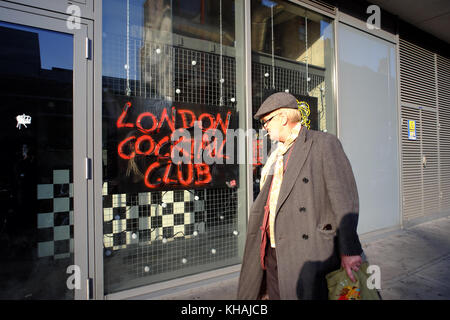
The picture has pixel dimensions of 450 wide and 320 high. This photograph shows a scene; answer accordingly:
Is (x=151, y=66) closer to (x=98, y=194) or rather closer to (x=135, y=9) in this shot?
(x=135, y=9)

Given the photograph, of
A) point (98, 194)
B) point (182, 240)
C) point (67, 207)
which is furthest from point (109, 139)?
point (182, 240)

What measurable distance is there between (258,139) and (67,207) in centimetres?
253

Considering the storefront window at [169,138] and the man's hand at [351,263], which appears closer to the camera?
the man's hand at [351,263]

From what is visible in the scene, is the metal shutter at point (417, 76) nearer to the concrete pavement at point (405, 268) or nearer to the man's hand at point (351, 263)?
the concrete pavement at point (405, 268)

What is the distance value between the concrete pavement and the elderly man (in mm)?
1299

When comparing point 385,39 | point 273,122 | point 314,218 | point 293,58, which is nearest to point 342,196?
point 314,218

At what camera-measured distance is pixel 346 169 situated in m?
1.75

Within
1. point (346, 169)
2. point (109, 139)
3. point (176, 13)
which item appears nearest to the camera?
point (346, 169)

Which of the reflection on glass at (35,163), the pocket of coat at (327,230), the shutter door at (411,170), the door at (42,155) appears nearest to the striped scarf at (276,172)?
the pocket of coat at (327,230)

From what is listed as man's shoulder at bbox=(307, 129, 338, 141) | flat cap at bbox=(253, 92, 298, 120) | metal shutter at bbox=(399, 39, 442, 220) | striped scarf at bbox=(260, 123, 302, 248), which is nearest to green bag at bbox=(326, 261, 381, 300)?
striped scarf at bbox=(260, 123, 302, 248)

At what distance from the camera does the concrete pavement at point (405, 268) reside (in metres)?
2.94

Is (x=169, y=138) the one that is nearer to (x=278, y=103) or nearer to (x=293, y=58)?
(x=278, y=103)

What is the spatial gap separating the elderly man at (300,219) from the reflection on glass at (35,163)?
1901 millimetres

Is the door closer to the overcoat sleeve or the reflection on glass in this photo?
the reflection on glass
